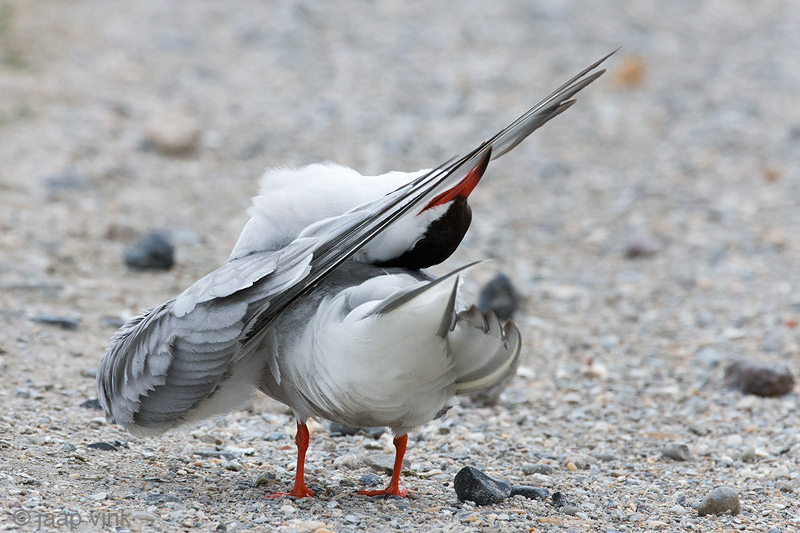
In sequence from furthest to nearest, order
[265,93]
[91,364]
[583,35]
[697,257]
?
[583,35], [265,93], [697,257], [91,364]

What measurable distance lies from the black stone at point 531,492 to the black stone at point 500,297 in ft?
8.08

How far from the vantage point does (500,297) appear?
648 centimetres


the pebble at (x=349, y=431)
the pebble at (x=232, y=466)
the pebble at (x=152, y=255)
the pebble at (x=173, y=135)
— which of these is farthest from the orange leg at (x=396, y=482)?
the pebble at (x=173, y=135)

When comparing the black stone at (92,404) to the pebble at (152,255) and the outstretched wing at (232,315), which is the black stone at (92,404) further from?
the pebble at (152,255)

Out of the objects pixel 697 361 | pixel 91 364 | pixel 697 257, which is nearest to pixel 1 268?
pixel 91 364

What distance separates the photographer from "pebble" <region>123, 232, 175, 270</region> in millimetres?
6703

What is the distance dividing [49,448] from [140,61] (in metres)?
7.82

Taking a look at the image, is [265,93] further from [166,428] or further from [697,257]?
[166,428]

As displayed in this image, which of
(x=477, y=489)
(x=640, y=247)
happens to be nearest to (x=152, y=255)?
(x=477, y=489)

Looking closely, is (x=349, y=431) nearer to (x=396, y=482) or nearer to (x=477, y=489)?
(x=396, y=482)

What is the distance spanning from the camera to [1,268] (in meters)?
6.28

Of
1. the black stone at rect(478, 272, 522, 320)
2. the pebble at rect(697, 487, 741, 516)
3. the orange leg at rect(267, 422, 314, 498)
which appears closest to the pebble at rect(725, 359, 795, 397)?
the black stone at rect(478, 272, 522, 320)

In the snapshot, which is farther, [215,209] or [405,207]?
[215,209]

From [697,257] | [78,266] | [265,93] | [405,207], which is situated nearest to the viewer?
[405,207]
